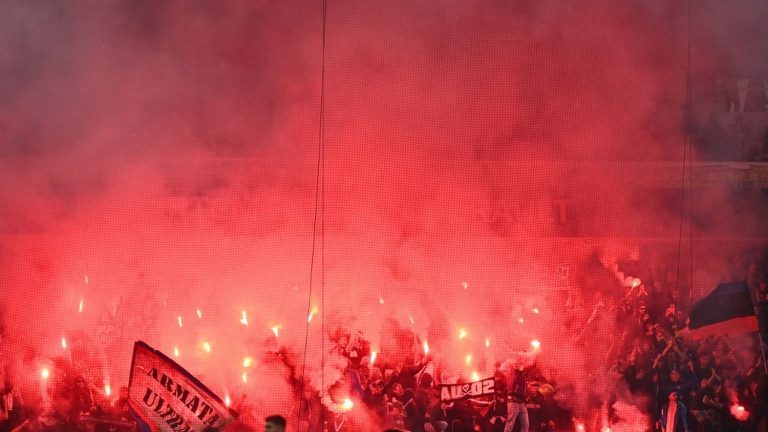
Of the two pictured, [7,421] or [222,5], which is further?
[222,5]

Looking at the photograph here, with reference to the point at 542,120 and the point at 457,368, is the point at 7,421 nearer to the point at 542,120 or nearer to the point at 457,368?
the point at 457,368

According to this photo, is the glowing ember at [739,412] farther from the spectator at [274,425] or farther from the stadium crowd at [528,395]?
the spectator at [274,425]

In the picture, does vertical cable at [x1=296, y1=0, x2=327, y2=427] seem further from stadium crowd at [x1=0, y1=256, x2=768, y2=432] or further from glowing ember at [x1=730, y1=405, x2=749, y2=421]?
glowing ember at [x1=730, y1=405, x2=749, y2=421]

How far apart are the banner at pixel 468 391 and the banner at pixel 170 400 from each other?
1700 millimetres

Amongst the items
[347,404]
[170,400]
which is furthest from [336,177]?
[170,400]

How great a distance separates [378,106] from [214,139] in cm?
137

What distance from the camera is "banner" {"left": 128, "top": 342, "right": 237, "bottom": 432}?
176 inches

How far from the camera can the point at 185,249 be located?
5715 millimetres

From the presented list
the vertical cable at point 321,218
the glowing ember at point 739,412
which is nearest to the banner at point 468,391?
the vertical cable at point 321,218

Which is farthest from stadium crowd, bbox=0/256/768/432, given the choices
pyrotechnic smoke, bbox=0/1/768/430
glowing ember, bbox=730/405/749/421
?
pyrotechnic smoke, bbox=0/1/768/430

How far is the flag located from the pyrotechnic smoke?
0.67 metres

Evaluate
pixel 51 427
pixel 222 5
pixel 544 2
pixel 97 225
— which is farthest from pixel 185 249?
pixel 544 2

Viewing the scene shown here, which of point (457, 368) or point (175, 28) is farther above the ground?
point (175, 28)

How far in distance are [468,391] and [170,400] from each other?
2177mm
